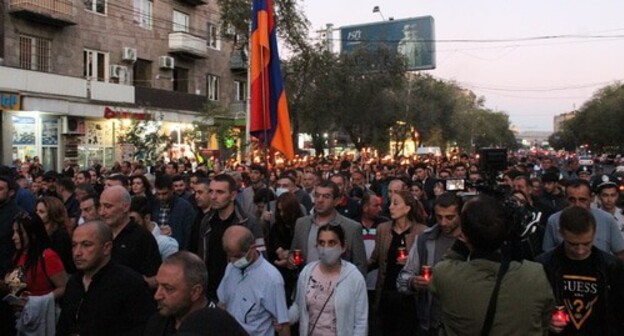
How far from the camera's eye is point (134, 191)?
8156 mm

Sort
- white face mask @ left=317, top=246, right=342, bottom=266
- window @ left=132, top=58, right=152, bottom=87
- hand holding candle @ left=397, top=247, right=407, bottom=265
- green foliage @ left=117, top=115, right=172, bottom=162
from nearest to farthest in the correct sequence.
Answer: white face mask @ left=317, top=246, right=342, bottom=266 < hand holding candle @ left=397, top=247, right=407, bottom=265 < green foliage @ left=117, top=115, right=172, bottom=162 < window @ left=132, top=58, right=152, bottom=87

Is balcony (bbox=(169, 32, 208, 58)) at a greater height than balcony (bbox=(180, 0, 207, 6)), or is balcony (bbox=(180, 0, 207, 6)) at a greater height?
balcony (bbox=(180, 0, 207, 6))

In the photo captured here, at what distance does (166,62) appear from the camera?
29562 millimetres

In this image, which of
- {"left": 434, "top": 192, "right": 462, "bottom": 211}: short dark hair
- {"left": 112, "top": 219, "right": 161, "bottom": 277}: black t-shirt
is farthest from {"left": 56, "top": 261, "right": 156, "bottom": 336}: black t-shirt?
{"left": 434, "top": 192, "right": 462, "bottom": 211}: short dark hair

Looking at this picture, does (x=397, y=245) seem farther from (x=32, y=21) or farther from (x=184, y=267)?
(x=32, y=21)

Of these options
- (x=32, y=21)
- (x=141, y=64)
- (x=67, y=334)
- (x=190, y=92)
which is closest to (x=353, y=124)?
(x=190, y=92)

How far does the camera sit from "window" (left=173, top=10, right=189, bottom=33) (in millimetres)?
31203

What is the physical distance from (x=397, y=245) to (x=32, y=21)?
2141cm

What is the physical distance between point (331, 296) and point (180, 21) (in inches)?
1173

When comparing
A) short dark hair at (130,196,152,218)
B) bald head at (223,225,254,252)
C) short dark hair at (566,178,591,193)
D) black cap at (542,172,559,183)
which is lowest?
bald head at (223,225,254,252)

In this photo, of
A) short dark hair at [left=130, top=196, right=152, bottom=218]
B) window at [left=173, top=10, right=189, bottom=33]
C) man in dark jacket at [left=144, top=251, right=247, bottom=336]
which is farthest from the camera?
window at [left=173, top=10, right=189, bottom=33]

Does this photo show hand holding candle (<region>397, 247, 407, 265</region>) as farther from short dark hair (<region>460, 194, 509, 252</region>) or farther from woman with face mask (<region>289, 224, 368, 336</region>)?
short dark hair (<region>460, 194, 509, 252</region>)

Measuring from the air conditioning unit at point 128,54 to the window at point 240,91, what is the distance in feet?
33.7

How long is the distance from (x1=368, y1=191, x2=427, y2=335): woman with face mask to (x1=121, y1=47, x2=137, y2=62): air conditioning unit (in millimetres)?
23843
